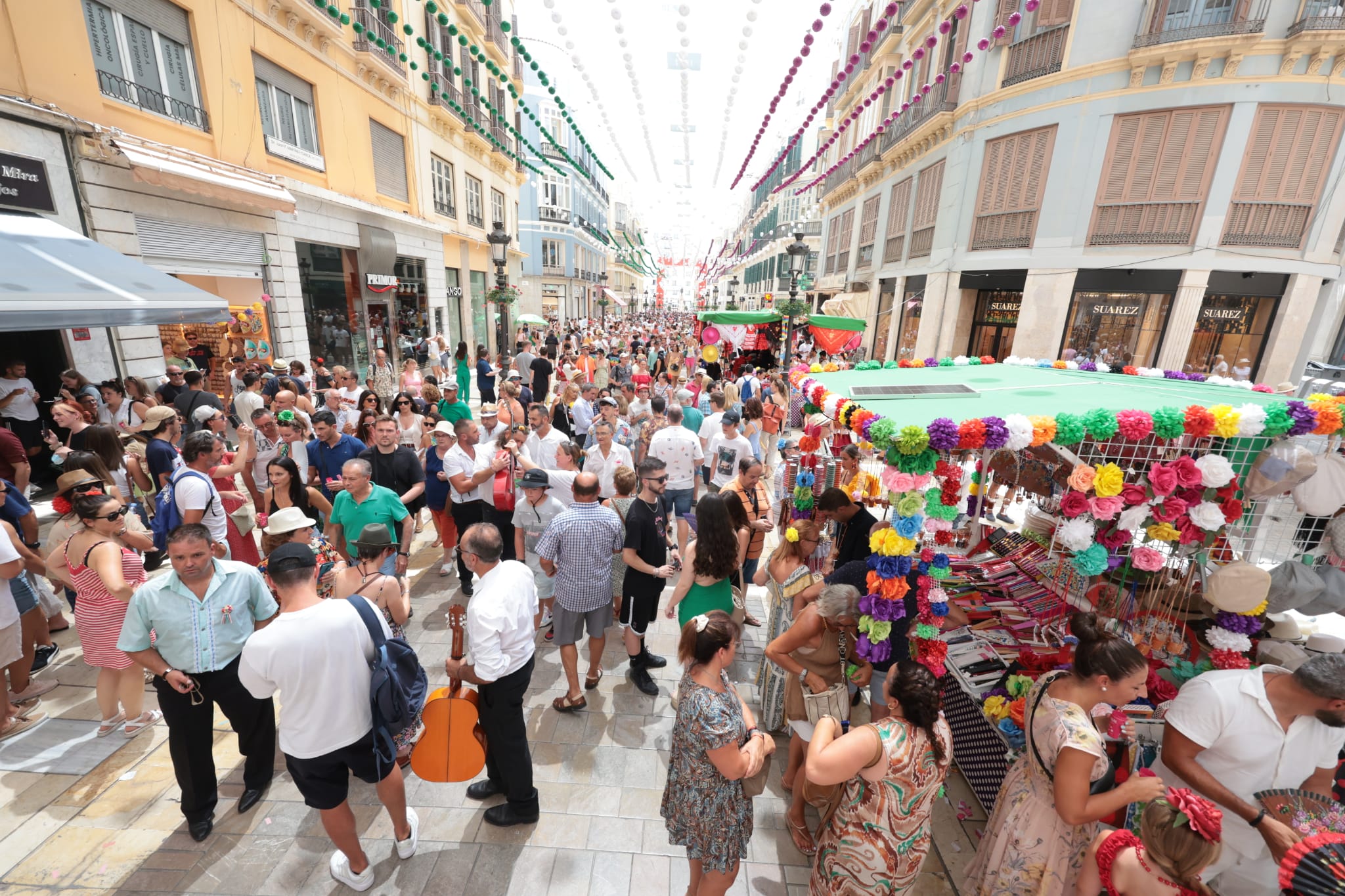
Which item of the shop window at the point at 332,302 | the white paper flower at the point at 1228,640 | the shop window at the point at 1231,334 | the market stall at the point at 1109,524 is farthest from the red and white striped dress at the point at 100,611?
the shop window at the point at 1231,334

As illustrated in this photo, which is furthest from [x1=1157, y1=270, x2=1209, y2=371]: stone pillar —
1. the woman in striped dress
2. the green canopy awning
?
the woman in striped dress

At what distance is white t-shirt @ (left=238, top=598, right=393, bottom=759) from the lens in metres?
2.53

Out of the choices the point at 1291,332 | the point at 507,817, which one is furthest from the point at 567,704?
the point at 1291,332

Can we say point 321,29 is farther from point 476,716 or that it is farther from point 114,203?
point 476,716

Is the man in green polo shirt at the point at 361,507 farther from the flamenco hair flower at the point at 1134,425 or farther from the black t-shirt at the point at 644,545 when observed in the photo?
the flamenco hair flower at the point at 1134,425

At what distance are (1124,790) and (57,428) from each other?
12664mm

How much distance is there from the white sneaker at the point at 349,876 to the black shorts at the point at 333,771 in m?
0.46

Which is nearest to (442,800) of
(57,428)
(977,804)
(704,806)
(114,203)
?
(704,806)

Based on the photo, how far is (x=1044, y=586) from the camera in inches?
175

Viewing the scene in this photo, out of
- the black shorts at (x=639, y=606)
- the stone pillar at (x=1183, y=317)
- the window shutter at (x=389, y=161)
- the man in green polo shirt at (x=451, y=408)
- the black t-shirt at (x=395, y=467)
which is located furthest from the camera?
the window shutter at (x=389, y=161)

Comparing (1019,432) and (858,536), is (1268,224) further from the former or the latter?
(1019,432)

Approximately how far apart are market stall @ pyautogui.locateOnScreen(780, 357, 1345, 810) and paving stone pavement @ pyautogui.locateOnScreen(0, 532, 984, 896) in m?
1.14

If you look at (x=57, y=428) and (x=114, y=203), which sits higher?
(x=114, y=203)

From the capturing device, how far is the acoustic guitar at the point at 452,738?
9.91ft
